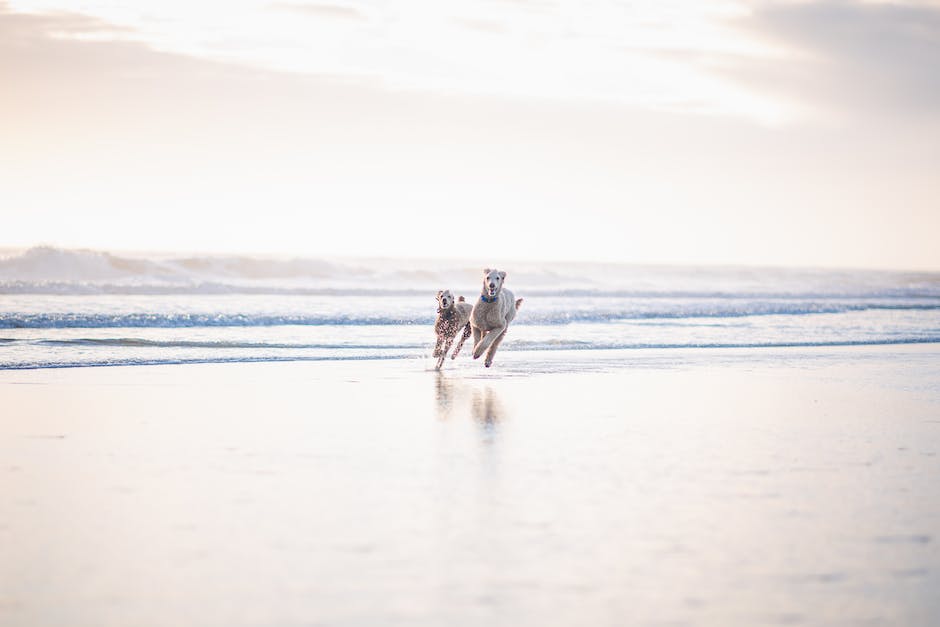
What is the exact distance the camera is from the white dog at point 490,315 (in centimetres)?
1215

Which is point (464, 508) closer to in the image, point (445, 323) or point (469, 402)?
point (469, 402)

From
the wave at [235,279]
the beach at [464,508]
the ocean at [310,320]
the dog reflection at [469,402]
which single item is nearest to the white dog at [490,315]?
the ocean at [310,320]

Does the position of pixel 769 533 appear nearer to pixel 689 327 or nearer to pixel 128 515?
pixel 128 515

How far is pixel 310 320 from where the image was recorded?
1969 cm

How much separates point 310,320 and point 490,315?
26.2 feet

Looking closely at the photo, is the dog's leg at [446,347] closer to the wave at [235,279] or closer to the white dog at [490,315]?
the white dog at [490,315]

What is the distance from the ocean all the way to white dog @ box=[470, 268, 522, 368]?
1218 mm

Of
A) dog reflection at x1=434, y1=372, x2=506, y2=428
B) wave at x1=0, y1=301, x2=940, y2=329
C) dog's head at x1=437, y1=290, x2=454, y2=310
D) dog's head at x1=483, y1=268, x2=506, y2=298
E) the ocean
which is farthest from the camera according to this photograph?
wave at x1=0, y1=301, x2=940, y2=329

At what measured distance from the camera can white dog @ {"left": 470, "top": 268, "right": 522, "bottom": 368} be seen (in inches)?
478

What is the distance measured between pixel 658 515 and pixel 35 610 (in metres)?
2.73

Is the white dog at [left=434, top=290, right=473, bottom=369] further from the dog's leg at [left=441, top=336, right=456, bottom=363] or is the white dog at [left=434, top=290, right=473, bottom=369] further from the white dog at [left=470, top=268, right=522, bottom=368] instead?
the white dog at [left=470, top=268, right=522, bottom=368]

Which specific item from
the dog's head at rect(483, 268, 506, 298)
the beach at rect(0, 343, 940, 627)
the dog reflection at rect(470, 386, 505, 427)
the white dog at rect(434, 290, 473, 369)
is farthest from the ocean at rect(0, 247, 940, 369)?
the beach at rect(0, 343, 940, 627)

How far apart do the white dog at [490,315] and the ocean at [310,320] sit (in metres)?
1.22

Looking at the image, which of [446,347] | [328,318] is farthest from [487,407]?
[328,318]
